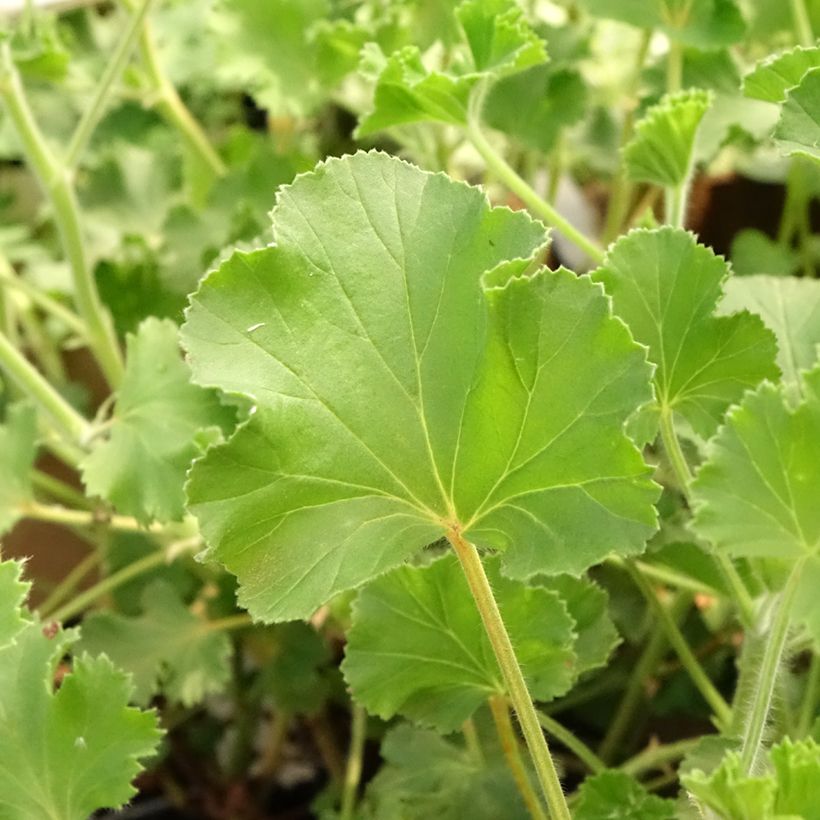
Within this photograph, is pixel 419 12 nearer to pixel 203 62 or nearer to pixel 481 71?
pixel 481 71

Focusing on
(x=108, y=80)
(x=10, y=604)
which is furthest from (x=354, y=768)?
(x=108, y=80)

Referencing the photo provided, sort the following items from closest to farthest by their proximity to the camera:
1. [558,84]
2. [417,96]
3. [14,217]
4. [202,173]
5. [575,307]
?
[575,307]
[417,96]
[558,84]
[202,173]
[14,217]

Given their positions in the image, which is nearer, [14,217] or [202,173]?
[202,173]

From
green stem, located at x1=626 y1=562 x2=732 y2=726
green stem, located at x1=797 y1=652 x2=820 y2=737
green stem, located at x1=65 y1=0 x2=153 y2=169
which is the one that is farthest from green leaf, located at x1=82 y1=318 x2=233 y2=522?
green stem, located at x1=797 y1=652 x2=820 y2=737

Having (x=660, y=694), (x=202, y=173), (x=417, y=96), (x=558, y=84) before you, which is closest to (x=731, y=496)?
(x=417, y=96)

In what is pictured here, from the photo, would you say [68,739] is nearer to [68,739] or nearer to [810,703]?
[68,739]

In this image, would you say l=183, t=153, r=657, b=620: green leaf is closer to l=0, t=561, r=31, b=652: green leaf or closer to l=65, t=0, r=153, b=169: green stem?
l=0, t=561, r=31, b=652: green leaf

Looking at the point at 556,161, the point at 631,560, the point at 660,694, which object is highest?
the point at 556,161

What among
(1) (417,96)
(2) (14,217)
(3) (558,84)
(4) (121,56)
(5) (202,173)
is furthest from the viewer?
(2) (14,217)
